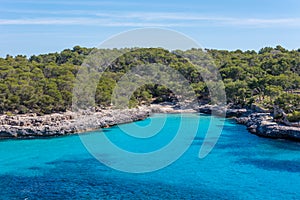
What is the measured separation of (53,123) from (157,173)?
61.5 ft

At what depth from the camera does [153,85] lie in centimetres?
6056

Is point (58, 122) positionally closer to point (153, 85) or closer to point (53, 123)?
point (53, 123)

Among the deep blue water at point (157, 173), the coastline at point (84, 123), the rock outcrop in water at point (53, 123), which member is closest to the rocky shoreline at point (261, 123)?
the coastline at point (84, 123)

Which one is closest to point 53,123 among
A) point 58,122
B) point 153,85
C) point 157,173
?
point 58,122

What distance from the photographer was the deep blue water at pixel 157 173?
2183 cm

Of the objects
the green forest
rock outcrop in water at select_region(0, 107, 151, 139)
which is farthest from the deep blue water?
the green forest

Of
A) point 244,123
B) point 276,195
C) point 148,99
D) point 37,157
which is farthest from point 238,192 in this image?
point 148,99

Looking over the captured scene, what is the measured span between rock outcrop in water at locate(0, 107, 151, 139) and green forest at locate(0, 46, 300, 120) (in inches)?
123

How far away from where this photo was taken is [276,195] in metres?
21.3

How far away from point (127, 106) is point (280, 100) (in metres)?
22.2

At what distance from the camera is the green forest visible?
44.2m

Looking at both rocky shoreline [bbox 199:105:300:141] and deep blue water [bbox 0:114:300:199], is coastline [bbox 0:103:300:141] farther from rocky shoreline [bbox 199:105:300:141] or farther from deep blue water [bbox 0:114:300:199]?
deep blue water [bbox 0:114:300:199]

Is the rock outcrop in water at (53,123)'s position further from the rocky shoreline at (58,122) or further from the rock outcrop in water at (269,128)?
the rock outcrop in water at (269,128)

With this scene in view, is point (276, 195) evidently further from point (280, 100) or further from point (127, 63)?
point (127, 63)
